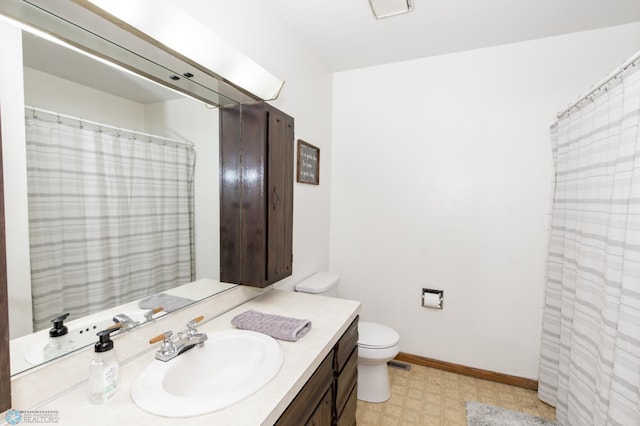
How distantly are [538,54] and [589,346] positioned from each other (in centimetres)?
187

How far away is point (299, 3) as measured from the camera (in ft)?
5.59

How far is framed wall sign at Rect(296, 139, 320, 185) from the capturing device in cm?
205

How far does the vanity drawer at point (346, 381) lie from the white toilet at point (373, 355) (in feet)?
1.06

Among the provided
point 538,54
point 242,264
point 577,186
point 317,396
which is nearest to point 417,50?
point 538,54

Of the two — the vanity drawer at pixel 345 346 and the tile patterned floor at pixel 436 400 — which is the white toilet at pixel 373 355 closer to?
the tile patterned floor at pixel 436 400

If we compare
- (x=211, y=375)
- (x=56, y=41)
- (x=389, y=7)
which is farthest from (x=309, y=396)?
(x=389, y=7)

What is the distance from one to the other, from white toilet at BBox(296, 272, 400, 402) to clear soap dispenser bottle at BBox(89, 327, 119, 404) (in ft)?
4.22

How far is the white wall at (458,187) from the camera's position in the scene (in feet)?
6.75

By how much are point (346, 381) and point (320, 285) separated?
2.34 ft

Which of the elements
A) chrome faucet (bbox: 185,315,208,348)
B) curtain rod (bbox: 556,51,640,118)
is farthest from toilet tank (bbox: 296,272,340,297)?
curtain rod (bbox: 556,51,640,118)

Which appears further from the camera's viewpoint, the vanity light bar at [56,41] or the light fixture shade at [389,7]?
the light fixture shade at [389,7]

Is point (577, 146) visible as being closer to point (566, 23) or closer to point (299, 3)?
point (566, 23)

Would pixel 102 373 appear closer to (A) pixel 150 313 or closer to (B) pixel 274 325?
(A) pixel 150 313

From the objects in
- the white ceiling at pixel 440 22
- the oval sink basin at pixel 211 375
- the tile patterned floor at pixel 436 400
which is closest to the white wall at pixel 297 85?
the white ceiling at pixel 440 22
